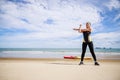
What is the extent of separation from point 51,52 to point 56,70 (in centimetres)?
37

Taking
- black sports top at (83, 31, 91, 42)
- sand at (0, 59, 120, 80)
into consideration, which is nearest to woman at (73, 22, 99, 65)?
black sports top at (83, 31, 91, 42)

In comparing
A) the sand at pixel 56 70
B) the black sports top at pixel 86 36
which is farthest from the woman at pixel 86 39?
the sand at pixel 56 70

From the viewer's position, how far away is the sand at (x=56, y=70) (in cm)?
243

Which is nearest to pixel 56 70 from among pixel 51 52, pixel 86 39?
pixel 51 52

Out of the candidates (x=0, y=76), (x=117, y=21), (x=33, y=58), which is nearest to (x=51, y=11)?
(x=33, y=58)

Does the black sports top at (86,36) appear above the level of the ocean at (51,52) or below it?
above

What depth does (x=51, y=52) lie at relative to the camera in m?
2.91

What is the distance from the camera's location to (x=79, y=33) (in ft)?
9.08

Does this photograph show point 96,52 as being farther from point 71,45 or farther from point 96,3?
point 96,3

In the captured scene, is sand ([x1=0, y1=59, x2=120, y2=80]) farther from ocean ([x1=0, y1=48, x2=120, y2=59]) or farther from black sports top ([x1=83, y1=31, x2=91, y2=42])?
black sports top ([x1=83, y1=31, x2=91, y2=42])

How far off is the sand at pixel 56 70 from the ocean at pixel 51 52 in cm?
7

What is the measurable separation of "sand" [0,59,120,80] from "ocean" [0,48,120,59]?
71mm

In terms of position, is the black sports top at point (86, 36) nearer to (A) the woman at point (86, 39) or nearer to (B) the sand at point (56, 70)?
(A) the woman at point (86, 39)

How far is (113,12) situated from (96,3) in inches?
10.0
